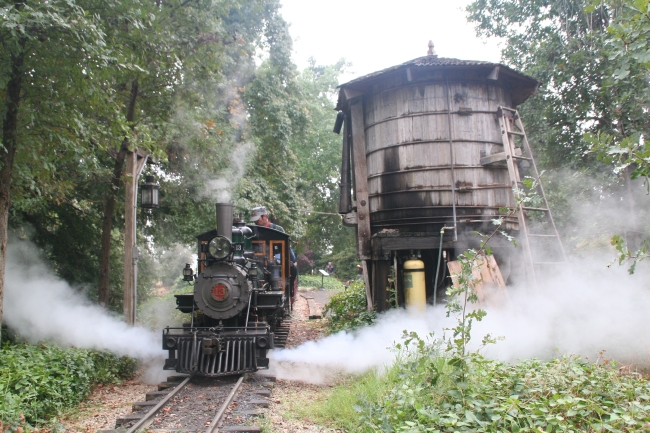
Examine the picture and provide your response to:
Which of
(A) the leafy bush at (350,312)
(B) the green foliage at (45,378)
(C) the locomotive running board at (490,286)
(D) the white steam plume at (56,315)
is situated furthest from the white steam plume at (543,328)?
(B) the green foliage at (45,378)

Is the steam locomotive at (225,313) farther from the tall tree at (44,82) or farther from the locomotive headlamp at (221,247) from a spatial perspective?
the tall tree at (44,82)

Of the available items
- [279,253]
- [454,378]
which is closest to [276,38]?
[279,253]

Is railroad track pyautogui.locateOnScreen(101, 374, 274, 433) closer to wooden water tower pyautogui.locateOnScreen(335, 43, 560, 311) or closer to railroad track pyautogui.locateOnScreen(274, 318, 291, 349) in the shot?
railroad track pyautogui.locateOnScreen(274, 318, 291, 349)

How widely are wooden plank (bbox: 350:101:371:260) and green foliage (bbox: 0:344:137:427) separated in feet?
15.6

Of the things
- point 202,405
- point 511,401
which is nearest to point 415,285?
point 202,405

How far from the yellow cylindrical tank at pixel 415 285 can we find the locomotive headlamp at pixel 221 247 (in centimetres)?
313

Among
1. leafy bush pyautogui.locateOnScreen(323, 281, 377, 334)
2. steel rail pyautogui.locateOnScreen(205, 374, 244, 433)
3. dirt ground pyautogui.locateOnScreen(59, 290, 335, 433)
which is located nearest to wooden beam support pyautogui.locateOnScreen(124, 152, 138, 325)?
dirt ground pyautogui.locateOnScreen(59, 290, 335, 433)

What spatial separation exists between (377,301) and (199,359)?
3.74 meters

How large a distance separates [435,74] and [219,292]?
5444mm

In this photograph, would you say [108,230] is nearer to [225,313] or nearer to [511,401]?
[225,313]

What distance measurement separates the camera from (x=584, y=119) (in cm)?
1152

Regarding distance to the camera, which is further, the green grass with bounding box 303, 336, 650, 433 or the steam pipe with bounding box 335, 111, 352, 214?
the steam pipe with bounding box 335, 111, 352, 214

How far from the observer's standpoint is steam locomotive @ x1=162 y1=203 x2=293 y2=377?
23.0ft

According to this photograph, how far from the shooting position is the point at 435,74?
913cm
